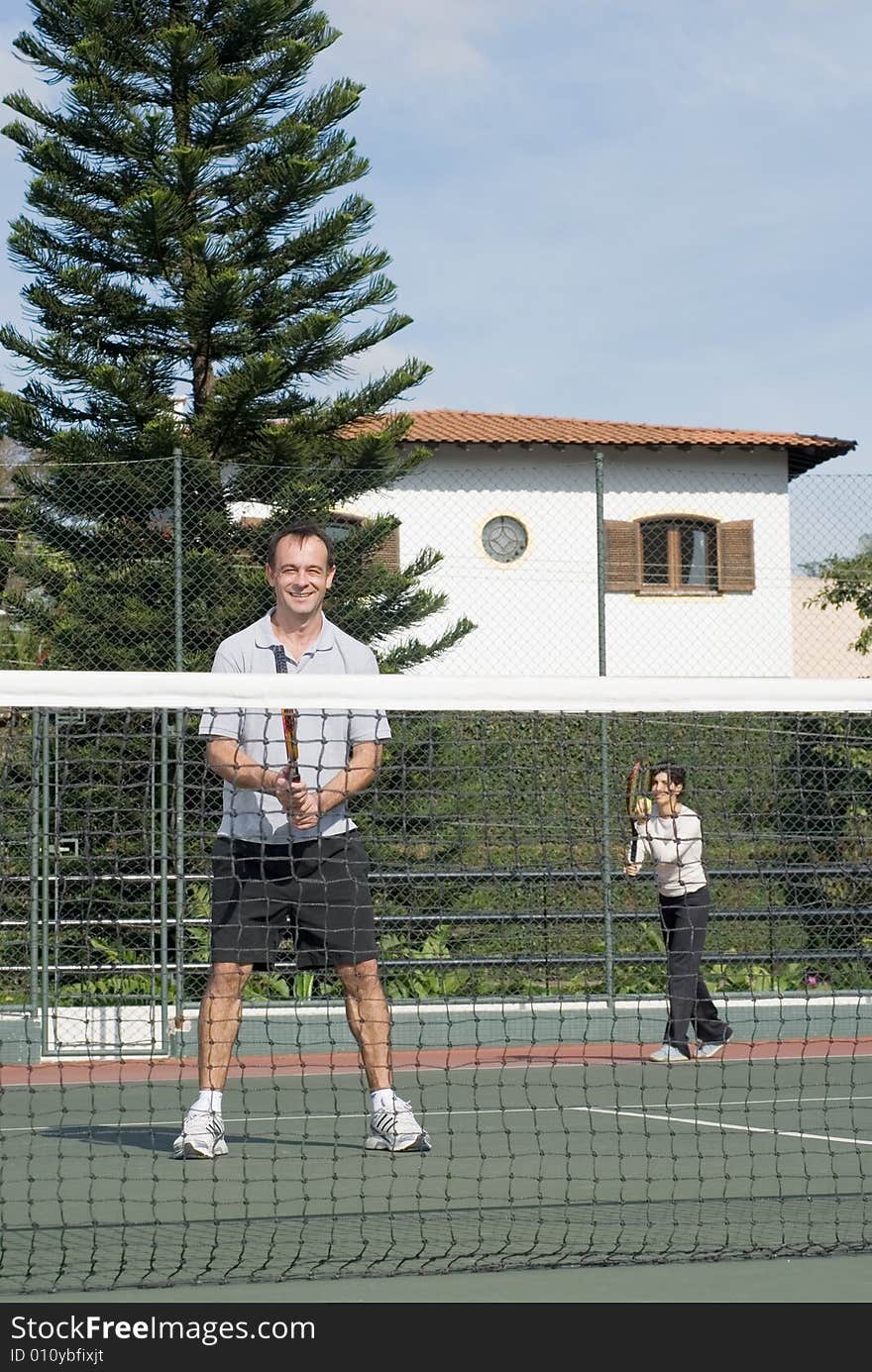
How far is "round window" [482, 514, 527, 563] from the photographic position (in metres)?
22.6

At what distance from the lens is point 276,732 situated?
19.4 feet

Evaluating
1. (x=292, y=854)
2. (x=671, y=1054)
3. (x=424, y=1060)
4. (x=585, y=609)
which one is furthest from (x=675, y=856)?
(x=292, y=854)

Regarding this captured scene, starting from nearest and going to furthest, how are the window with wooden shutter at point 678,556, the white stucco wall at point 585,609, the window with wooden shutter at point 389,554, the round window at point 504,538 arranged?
the white stucco wall at point 585,609
the window with wooden shutter at point 389,554
the window with wooden shutter at point 678,556
the round window at point 504,538

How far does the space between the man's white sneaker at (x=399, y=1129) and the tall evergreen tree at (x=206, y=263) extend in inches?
312

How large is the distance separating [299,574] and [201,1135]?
1.76 meters

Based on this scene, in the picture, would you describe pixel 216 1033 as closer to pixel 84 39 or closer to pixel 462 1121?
pixel 462 1121

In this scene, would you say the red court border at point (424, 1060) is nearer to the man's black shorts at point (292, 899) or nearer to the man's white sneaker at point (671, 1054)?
the man's white sneaker at point (671, 1054)

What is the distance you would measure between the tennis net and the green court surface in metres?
0.02

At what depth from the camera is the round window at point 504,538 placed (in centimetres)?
2261

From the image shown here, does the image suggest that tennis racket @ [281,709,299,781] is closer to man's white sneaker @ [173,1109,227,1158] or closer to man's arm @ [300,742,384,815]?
man's arm @ [300,742,384,815]

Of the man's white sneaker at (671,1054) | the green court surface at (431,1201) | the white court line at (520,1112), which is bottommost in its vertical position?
the man's white sneaker at (671,1054)

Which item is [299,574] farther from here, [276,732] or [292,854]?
[292,854]

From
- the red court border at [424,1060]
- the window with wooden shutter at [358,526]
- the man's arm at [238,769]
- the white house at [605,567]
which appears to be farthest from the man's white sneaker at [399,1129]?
the window with wooden shutter at [358,526]
